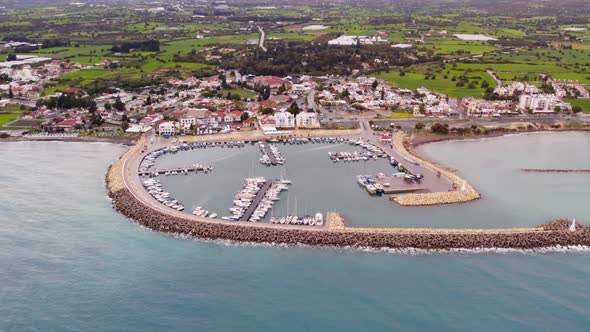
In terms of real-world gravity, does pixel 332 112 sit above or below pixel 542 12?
below

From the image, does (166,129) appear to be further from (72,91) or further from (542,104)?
(542,104)

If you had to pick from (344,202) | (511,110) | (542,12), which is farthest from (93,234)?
(542,12)

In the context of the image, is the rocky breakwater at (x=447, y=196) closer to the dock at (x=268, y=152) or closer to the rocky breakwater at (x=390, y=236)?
the rocky breakwater at (x=390, y=236)

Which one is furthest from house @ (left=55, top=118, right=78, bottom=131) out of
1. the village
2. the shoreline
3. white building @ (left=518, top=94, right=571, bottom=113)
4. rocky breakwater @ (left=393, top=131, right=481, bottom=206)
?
white building @ (left=518, top=94, right=571, bottom=113)

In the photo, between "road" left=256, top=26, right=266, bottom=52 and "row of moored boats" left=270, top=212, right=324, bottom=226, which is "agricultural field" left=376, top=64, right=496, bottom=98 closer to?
"road" left=256, top=26, right=266, bottom=52

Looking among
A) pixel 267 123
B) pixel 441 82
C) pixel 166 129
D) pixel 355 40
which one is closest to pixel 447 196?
pixel 267 123

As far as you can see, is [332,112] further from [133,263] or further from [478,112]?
[133,263]
